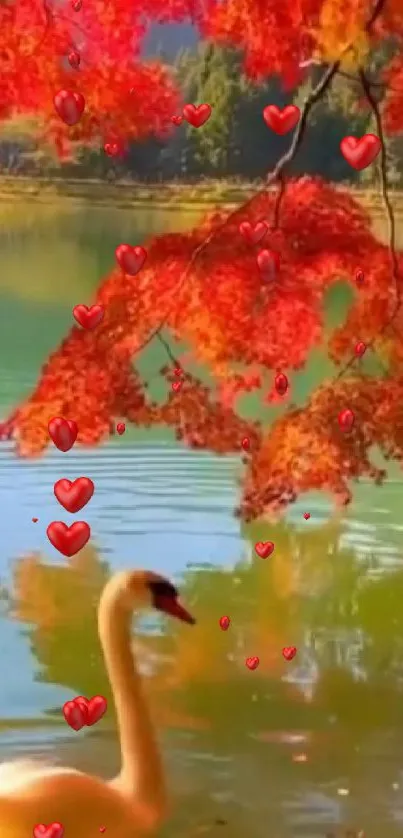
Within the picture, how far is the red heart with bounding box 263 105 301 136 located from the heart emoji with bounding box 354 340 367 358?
0.24 meters

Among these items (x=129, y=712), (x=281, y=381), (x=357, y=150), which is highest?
(x=357, y=150)

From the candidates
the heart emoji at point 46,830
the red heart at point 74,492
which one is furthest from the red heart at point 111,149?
the heart emoji at point 46,830

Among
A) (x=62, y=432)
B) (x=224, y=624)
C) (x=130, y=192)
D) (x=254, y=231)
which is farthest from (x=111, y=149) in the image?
(x=224, y=624)

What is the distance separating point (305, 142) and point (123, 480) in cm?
42

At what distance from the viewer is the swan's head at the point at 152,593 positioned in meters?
1.08

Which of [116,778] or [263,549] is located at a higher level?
[263,549]

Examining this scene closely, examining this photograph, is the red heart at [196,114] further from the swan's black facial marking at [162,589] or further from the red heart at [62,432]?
the swan's black facial marking at [162,589]

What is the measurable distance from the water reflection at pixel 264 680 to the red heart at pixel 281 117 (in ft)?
1.44

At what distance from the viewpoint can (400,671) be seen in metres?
1.11

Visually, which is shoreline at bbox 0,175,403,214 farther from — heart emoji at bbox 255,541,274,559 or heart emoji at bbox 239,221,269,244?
heart emoji at bbox 255,541,274,559

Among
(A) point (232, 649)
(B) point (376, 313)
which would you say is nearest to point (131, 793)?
(A) point (232, 649)

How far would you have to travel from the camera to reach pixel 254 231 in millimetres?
1089

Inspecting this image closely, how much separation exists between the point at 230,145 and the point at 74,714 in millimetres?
637

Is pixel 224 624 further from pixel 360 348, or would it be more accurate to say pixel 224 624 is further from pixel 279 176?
pixel 279 176
